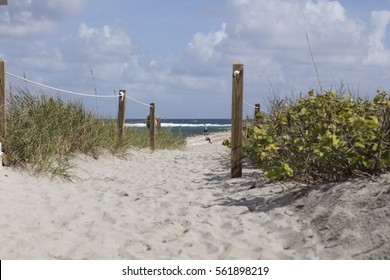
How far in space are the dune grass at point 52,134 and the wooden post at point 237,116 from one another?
2404 mm

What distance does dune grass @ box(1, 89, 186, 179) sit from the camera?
270 inches

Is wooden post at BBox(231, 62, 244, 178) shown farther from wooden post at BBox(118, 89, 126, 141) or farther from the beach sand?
wooden post at BBox(118, 89, 126, 141)

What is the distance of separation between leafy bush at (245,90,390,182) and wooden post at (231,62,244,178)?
0.57m

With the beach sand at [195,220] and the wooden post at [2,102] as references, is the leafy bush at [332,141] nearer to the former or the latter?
the beach sand at [195,220]

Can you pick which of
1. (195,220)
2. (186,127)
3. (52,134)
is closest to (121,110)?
(52,134)

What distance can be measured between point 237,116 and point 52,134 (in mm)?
2859

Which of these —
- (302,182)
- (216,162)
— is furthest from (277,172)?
(216,162)

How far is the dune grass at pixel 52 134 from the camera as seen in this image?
685 centimetres

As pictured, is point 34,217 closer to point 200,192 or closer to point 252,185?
point 200,192

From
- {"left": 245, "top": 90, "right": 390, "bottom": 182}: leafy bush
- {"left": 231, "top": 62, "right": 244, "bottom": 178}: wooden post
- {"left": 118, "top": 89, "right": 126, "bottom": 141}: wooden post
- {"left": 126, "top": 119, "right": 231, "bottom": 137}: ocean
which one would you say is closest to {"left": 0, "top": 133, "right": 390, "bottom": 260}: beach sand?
{"left": 245, "top": 90, "right": 390, "bottom": 182}: leafy bush

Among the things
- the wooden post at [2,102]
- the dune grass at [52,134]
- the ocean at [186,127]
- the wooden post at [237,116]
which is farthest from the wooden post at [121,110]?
the wooden post at [237,116]

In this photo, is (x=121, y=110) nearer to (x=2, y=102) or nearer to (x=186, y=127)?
(x=2, y=102)

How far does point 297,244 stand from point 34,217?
2560 millimetres
